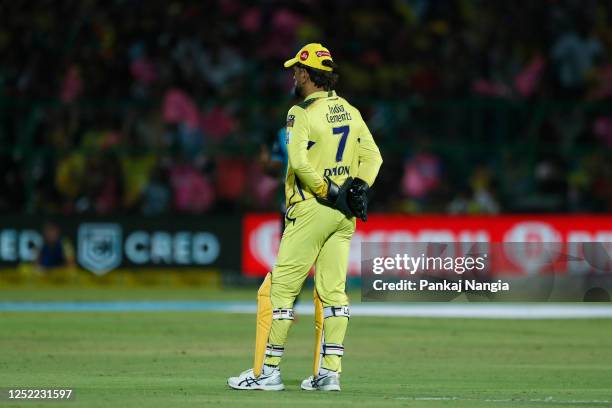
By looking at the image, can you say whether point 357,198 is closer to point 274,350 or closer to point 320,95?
point 320,95

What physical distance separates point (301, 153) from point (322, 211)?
0.46 m

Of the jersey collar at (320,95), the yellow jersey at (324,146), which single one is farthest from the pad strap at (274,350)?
the jersey collar at (320,95)

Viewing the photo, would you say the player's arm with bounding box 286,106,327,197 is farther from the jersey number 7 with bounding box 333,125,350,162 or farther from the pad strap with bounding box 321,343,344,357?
the pad strap with bounding box 321,343,344,357

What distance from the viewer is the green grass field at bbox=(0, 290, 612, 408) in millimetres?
8719

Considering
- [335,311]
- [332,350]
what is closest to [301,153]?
[335,311]

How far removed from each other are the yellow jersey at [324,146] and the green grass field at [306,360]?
1.41m

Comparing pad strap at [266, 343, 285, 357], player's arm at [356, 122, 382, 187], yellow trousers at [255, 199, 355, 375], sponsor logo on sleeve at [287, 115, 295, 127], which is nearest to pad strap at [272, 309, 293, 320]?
yellow trousers at [255, 199, 355, 375]

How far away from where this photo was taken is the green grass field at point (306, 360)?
8719 millimetres

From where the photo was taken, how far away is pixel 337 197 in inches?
351

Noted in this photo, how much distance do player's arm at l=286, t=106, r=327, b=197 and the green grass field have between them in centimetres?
138

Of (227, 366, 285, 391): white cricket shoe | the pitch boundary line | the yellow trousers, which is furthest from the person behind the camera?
the pitch boundary line

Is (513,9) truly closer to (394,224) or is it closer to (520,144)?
(520,144)

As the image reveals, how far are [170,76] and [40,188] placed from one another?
9.82 feet

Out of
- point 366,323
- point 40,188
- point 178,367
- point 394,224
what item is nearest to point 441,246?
point 178,367
